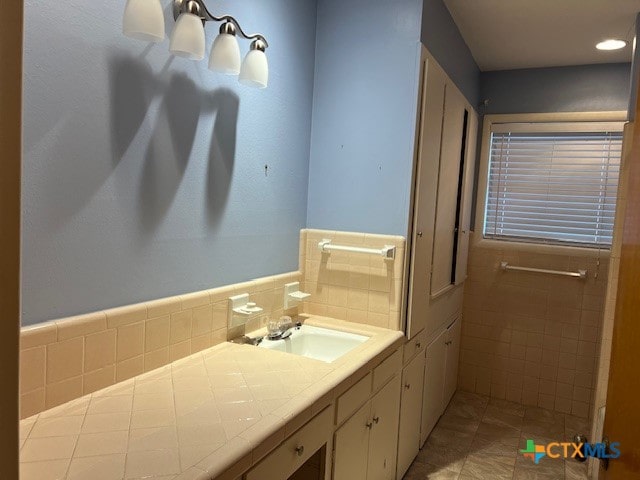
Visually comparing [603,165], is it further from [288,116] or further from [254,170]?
[254,170]

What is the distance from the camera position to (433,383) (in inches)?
117

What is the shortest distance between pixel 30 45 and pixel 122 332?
2.73 ft

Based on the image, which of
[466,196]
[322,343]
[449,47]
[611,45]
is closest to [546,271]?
[466,196]

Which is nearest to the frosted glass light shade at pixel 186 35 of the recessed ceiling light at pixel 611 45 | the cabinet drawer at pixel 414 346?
the cabinet drawer at pixel 414 346

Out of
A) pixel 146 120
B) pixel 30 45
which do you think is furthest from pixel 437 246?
pixel 30 45

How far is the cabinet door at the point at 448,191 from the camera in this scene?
2.70m

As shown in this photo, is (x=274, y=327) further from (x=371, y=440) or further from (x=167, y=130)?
(x=167, y=130)

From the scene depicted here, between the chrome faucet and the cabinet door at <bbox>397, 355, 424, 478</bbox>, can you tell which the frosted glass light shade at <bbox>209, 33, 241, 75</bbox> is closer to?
the chrome faucet

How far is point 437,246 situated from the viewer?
275 cm

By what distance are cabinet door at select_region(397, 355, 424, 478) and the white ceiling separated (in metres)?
1.98

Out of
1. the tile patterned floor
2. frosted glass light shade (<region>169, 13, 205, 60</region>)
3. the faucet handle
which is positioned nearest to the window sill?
the tile patterned floor

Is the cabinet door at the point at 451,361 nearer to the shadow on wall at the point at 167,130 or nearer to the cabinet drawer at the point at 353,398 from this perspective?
the cabinet drawer at the point at 353,398

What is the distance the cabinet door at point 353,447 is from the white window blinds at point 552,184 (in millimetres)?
2342

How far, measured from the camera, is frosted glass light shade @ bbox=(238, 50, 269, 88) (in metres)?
1.81
